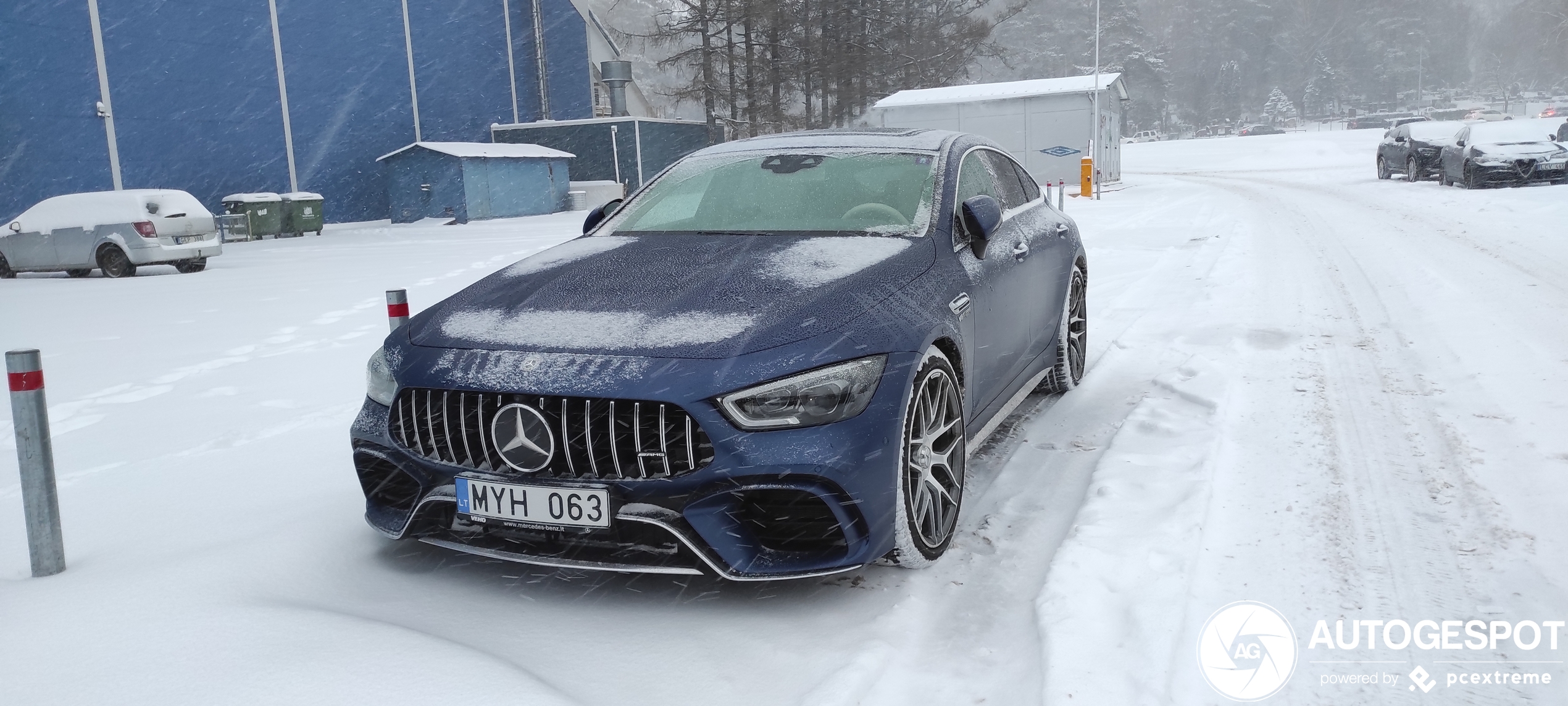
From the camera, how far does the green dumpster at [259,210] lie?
22.2m

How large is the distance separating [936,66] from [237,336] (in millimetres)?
40182

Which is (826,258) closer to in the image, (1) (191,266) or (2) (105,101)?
(1) (191,266)

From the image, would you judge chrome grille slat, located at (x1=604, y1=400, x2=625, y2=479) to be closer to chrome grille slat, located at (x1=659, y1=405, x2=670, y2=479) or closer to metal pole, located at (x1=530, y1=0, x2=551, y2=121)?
chrome grille slat, located at (x1=659, y1=405, x2=670, y2=479)

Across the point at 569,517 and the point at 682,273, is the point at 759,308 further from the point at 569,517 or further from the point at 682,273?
the point at 569,517

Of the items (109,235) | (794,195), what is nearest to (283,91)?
(109,235)

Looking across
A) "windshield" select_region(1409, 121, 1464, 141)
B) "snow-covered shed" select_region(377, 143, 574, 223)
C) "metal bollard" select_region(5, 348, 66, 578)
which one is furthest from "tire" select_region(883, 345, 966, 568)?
"snow-covered shed" select_region(377, 143, 574, 223)

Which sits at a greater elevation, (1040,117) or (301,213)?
(1040,117)

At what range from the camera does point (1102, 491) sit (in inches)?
158

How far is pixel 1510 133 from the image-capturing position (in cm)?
2058

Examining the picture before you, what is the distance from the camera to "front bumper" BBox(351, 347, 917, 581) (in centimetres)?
287

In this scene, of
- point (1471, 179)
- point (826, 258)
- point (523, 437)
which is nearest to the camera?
point (523, 437)

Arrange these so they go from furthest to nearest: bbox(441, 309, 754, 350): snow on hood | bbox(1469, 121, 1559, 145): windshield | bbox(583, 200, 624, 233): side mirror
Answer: bbox(1469, 121, 1559, 145): windshield
bbox(583, 200, 624, 233): side mirror
bbox(441, 309, 754, 350): snow on hood

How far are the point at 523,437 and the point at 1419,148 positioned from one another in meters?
25.3

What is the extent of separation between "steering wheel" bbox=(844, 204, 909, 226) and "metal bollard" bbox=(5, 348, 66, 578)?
2693 mm
